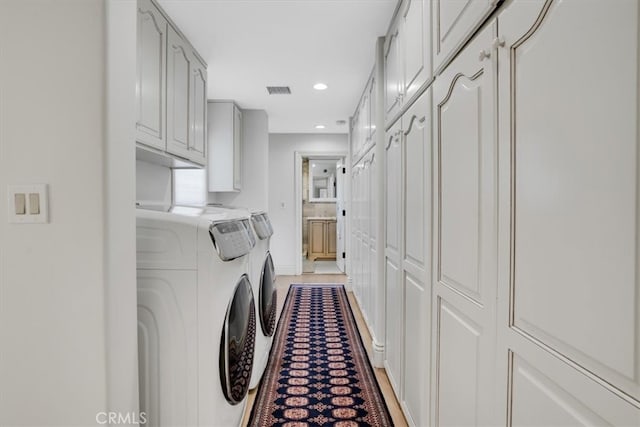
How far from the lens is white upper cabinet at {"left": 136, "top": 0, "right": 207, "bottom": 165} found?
2.02 m

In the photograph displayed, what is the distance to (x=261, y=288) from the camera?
2.29 m

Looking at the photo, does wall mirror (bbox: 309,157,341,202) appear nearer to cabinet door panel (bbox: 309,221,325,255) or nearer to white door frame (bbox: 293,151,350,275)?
cabinet door panel (bbox: 309,221,325,255)

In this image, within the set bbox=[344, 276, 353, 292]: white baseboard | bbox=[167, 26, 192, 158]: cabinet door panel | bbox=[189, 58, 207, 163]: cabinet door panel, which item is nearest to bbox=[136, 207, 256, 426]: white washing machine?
bbox=[167, 26, 192, 158]: cabinet door panel

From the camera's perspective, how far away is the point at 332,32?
7.93 ft

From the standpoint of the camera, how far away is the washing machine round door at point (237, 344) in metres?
1.44

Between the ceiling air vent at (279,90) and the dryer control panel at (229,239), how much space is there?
2.30 metres

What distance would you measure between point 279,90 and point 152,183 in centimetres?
159

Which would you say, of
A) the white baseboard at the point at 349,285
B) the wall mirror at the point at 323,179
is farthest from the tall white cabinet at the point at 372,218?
the wall mirror at the point at 323,179

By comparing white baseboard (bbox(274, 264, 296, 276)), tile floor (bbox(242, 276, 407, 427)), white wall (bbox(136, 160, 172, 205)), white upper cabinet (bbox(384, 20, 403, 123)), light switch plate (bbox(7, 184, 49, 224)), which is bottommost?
tile floor (bbox(242, 276, 407, 427))

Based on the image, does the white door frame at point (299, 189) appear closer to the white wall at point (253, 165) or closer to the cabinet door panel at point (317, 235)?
the white wall at point (253, 165)

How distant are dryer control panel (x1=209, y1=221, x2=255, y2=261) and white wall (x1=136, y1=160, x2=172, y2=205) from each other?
129 centimetres

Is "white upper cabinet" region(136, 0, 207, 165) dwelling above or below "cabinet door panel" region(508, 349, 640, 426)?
above

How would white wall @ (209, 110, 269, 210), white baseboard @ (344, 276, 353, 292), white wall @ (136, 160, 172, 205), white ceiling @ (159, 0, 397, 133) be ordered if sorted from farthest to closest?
white baseboard @ (344, 276, 353, 292), white wall @ (209, 110, 269, 210), white wall @ (136, 160, 172, 205), white ceiling @ (159, 0, 397, 133)

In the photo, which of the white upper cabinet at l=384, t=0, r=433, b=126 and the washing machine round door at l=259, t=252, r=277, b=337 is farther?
the washing machine round door at l=259, t=252, r=277, b=337
